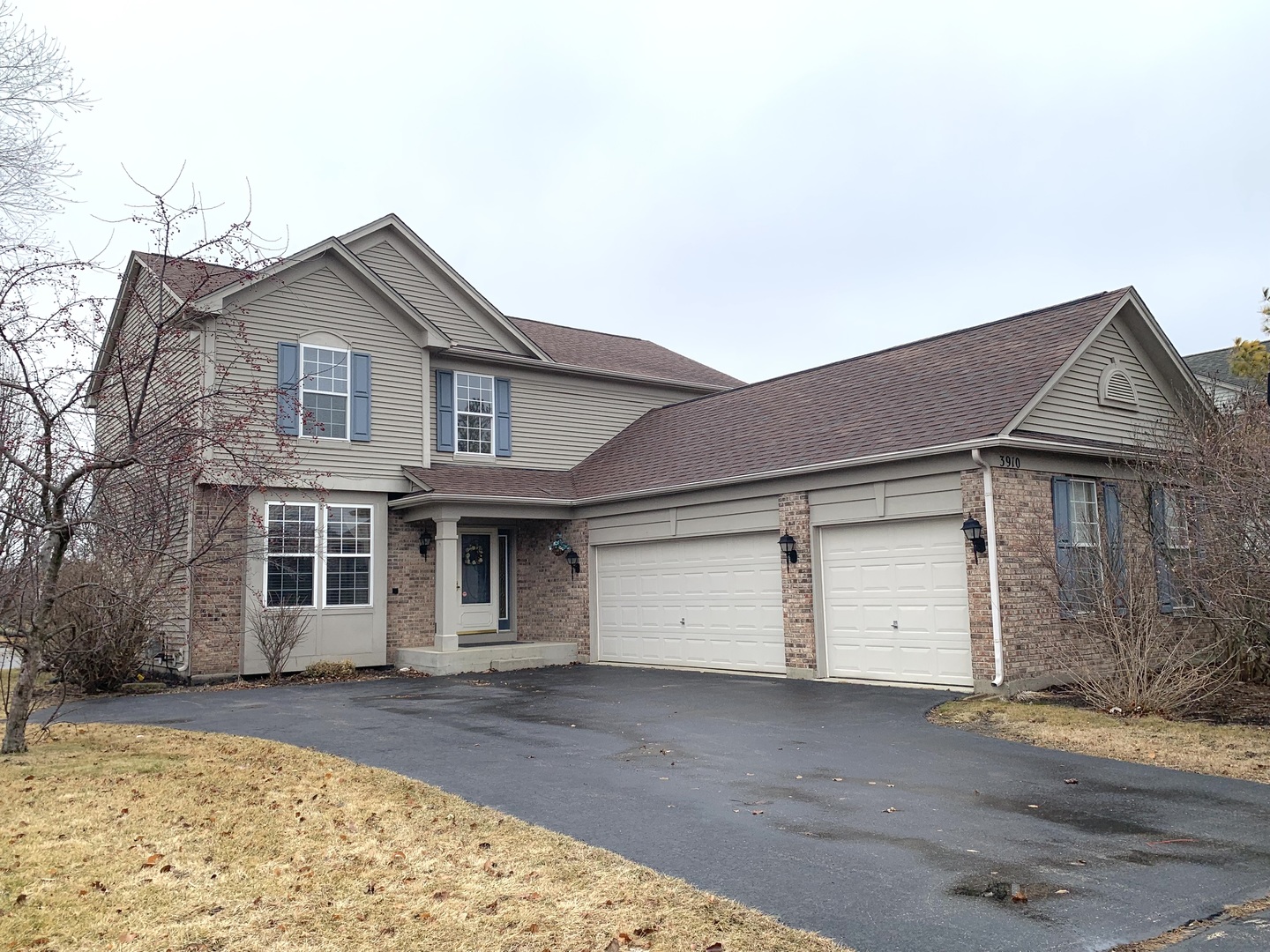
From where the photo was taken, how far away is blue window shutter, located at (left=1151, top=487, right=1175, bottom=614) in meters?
13.3

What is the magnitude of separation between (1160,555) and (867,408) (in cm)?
463

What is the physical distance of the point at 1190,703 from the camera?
1058 centimetres

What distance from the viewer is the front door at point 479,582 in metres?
19.1

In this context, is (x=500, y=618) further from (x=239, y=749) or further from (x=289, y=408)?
(x=239, y=749)

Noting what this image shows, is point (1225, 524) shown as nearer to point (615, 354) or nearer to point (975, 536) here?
point (975, 536)

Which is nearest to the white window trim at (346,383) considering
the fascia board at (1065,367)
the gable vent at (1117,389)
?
the fascia board at (1065,367)

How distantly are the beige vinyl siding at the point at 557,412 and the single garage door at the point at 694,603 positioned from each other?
2.88 metres

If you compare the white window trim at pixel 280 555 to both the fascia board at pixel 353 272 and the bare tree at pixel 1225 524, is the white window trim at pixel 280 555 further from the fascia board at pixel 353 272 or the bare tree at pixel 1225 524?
the bare tree at pixel 1225 524

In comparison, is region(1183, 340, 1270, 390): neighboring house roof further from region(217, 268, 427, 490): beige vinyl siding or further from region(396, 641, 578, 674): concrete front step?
region(217, 268, 427, 490): beige vinyl siding

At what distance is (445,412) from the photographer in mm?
18891

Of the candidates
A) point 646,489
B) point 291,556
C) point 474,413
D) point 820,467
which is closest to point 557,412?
point 474,413

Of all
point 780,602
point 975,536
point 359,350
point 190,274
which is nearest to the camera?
point 190,274

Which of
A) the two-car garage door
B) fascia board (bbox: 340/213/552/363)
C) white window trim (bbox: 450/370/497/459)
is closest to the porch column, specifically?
white window trim (bbox: 450/370/497/459)

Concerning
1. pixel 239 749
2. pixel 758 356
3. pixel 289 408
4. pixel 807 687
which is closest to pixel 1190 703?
pixel 807 687
